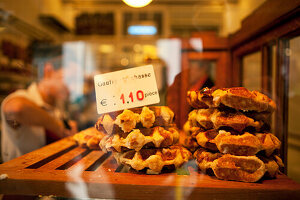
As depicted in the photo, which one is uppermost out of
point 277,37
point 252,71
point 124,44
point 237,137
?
point 124,44

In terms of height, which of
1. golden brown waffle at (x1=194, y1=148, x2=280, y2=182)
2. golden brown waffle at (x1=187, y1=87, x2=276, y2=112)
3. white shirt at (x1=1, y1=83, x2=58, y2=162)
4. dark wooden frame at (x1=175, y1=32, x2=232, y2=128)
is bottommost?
white shirt at (x1=1, y1=83, x2=58, y2=162)

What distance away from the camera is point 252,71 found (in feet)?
4.86

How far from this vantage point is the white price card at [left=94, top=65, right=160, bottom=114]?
0.98 meters

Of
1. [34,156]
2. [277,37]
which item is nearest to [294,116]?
[277,37]

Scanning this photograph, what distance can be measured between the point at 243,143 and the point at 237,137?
3 cm

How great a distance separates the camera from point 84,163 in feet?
3.36

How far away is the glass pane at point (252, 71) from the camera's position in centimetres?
133

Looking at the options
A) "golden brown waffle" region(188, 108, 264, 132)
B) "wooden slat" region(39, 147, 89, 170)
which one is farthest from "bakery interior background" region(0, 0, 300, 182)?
"wooden slat" region(39, 147, 89, 170)

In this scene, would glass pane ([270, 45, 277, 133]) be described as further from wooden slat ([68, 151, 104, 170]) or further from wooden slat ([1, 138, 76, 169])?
wooden slat ([1, 138, 76, 169])

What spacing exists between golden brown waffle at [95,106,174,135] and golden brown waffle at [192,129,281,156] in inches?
8.2

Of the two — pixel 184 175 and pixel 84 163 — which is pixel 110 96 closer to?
pixel 84 163

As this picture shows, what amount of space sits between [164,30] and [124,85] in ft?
10.1

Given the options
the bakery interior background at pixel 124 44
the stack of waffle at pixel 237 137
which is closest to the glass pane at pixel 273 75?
the bakery interior background at pixel 124 44

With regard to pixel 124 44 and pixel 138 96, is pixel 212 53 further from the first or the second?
pixel 124 44
